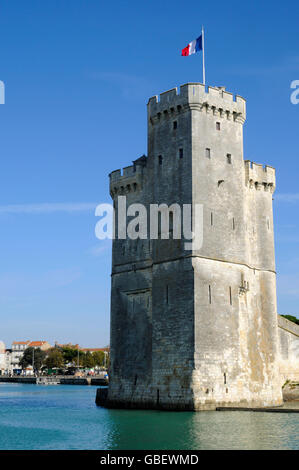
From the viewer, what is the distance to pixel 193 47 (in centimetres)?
3167

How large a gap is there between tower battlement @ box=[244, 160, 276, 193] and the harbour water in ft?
45.2

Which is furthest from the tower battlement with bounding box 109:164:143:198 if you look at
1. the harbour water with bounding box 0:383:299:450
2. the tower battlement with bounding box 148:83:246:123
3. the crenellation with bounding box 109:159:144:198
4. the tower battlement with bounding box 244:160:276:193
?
the harbour water with bounding box 0:383:299:450

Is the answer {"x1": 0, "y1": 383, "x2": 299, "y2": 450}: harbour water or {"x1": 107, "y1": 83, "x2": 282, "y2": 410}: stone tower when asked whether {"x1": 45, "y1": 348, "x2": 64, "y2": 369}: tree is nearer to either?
{"x1": 107, "y1": 83, "x2": 282, "y2": 410}: stone tower

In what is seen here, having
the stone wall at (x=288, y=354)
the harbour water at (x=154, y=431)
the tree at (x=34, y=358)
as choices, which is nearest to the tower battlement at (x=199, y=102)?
the stone wall at (x=288, y=354)

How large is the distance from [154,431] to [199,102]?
17.3 m

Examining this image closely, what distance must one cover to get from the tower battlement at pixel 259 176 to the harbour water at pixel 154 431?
45.2 ft

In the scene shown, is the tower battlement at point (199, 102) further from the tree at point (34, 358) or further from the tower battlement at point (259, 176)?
the tree at point (34, 358)

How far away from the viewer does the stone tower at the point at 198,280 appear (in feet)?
94.8

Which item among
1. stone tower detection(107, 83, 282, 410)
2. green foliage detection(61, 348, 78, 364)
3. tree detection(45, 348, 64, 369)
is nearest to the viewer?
stone tower detection(107, 83, 282, 410)

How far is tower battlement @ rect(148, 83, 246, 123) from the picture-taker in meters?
31.2

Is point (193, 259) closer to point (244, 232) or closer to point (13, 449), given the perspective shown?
point (244, 232)

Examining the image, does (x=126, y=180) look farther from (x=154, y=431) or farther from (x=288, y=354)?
(x=154, y=431)

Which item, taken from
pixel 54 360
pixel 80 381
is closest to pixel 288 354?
pixel 80 381
